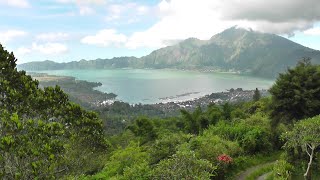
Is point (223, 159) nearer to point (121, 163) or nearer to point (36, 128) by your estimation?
point (121, 163)

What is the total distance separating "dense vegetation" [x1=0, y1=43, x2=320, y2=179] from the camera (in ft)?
31.1

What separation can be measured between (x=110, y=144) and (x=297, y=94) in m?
12.4

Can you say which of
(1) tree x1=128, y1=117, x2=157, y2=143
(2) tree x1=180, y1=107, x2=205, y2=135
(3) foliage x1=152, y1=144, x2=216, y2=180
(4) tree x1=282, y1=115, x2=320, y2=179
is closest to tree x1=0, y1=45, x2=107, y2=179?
(3) foliage x1=152, y1=144, x2=216, y2=180

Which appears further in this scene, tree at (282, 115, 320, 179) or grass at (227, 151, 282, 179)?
grass at (227, 151, 282, 179)

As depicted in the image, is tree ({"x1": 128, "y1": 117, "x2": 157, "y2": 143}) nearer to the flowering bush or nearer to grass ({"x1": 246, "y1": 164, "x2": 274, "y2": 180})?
grass ({"x1": 246, "y1": 164, "x2": 274, "y2": 180})

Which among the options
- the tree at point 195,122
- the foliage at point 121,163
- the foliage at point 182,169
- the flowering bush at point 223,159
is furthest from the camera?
the tree at point 195,122

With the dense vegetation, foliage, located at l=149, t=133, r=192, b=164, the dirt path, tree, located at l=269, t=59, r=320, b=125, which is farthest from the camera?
tree, located at l=269, t=59, r=320, b=125

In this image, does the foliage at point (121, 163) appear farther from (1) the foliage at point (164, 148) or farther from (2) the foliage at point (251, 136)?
(2) the foliage at point (251, 136)

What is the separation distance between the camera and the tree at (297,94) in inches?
822

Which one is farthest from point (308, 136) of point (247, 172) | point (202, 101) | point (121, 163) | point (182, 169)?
point (202, 101)

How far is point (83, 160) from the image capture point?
12.7m

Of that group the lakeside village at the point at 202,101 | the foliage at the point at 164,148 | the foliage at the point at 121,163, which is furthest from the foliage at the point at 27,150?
the lakeside village at the point at 202,101

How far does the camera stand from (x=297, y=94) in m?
20.9

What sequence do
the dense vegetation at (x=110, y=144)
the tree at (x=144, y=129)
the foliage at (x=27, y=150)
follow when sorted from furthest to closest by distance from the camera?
the tree at (x=144, y=129) → the dense vegetation at (x=110, y=144) → the foliage at (x=27, y=150)
